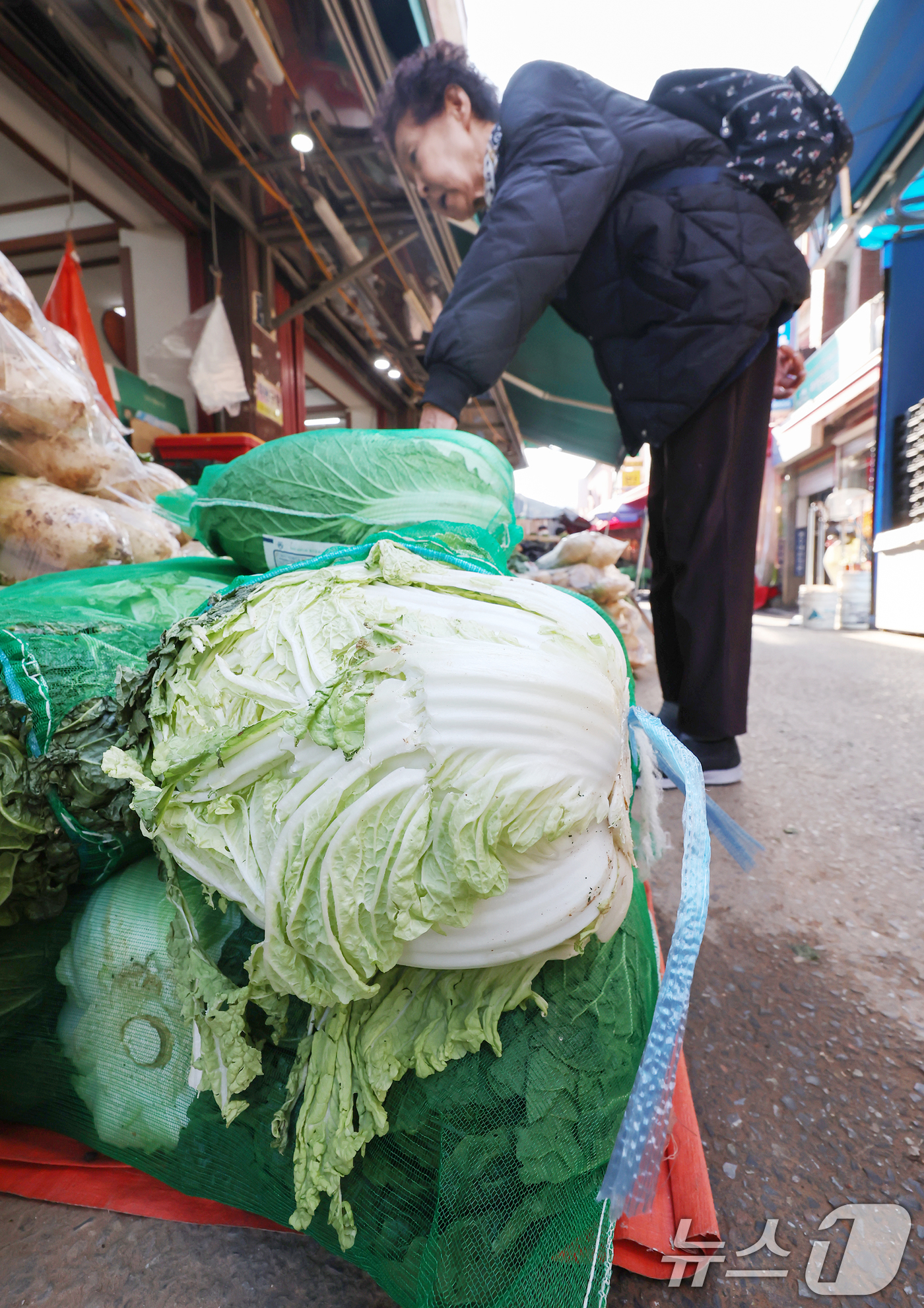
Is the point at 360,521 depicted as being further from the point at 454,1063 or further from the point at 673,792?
the point at 673,792

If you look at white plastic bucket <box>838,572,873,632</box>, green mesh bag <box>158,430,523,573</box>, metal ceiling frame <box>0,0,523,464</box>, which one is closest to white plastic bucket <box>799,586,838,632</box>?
white plastic bucket <box>838,572,873,632</box>

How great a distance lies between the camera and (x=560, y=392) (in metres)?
8.36

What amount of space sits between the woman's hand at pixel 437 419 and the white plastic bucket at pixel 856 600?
320 inches

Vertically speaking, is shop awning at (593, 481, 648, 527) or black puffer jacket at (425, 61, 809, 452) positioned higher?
shop awning at (593, 481, 648, 527)

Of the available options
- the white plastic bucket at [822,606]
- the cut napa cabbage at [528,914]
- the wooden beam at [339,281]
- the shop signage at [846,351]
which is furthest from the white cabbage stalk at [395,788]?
the shop signage at [846,351]

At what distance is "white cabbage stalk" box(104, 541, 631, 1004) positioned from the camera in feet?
2.05

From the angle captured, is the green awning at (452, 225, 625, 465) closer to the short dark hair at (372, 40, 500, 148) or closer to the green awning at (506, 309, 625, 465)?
the green awning at (506, 309, 625, 465)

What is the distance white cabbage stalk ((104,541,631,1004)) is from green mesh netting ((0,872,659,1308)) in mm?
116

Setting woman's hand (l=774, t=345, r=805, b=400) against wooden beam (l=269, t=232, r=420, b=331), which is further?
wooden beam (l=269, t=232, r=420, b=331)

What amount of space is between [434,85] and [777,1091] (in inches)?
118

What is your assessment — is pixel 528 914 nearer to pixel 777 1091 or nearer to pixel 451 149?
pixel 777 1091

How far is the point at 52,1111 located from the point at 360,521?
4.16ft

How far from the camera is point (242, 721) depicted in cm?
74

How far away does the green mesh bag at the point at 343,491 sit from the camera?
1.56 metres
